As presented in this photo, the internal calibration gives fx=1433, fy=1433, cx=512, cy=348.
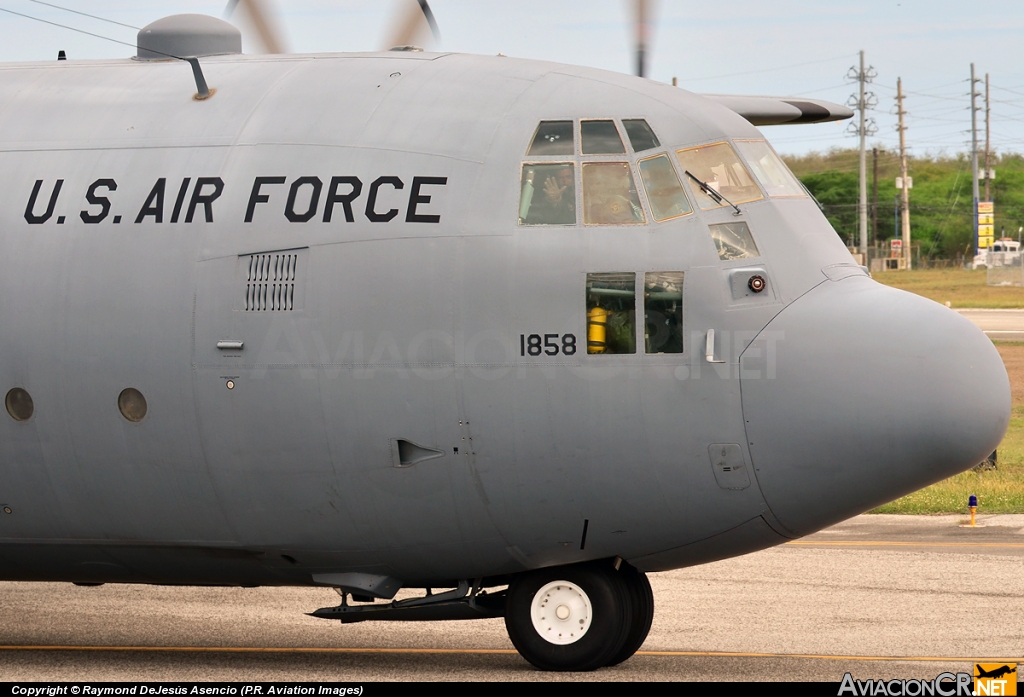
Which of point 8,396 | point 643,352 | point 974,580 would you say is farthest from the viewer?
point 974,580

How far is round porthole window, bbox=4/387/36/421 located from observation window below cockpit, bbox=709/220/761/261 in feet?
18.0

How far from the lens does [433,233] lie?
10727 millimetres

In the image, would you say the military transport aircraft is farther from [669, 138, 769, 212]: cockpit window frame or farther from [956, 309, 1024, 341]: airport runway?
[956, 309, 1024, 341]: airport runway

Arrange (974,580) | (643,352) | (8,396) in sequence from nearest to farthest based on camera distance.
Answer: (643,352) → (8,396) → (974,580)

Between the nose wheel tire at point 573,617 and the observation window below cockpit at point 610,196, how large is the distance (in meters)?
2.73

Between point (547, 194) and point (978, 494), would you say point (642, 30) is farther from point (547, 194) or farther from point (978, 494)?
point (978, 494)

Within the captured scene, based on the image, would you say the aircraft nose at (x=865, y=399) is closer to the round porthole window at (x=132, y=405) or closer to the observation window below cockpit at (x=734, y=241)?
the observation window below cockpit at (x=734, y=241)

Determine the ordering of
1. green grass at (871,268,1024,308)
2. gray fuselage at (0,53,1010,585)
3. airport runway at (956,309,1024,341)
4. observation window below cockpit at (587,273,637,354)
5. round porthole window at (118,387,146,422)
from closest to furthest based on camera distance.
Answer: gray fuselage at (0,53,1010,585)
observation window below cockpit at (587,273,637,354)
round porthole window at (118,387,146,422)
airport runway at (956,309,1024,341)
green grass at (871,268,1024,308)

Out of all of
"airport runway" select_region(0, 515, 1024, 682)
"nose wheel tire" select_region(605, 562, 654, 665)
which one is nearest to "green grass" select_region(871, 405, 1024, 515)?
"airport runway" select_region(0, 515, 1024, 682)

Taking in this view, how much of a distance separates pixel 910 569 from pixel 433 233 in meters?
9.08

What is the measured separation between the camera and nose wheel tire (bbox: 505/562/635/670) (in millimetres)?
11156

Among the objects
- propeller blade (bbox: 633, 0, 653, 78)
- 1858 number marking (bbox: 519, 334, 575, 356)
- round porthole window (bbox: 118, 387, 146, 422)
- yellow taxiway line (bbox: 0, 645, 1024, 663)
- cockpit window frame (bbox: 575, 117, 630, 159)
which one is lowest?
yellow taxiway line (bbox: 0, 645, 1024, 663)

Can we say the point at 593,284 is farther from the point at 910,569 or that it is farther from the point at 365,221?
the point at 910,569

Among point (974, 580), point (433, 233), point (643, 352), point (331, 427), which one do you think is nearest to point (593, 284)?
point (643, 352)
